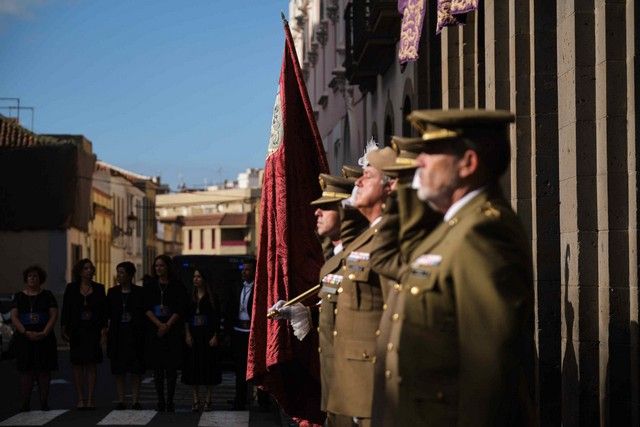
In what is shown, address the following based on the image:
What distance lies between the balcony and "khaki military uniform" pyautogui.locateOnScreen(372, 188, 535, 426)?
16113mm

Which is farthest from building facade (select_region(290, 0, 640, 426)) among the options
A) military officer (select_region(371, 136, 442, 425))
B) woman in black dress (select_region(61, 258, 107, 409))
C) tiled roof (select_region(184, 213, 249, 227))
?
tiled roof (select_region(184, 213, 249, 227))

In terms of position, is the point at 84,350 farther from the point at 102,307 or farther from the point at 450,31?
the point at 450,31

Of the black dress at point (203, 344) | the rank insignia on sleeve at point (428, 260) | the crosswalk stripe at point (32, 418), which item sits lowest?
the crosswalk stripe at point (32, 418)

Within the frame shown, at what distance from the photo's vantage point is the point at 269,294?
42.7 feet

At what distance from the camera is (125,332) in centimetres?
1908

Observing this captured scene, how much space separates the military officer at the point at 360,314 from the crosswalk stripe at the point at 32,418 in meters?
8.39

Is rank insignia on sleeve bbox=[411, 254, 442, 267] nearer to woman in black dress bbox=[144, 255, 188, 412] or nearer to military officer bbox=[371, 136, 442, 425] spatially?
military officer bbox=[371, 136, 442, 425]

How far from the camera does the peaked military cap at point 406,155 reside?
22.2 ft

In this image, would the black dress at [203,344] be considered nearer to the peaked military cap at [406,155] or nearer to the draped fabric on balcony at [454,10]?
the draped fabric on balcony at [454,10]

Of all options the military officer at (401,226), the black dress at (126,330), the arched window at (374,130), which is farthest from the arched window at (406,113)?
the military officer at (401,226)

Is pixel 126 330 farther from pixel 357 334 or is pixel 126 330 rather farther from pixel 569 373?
pixel 357 334

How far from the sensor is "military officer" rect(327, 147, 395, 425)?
27.2 ft

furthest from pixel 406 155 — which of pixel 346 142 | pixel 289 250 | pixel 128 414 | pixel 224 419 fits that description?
pixel 346 142

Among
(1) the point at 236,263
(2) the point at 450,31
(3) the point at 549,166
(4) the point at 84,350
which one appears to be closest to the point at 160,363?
(4) the point at 84,350
